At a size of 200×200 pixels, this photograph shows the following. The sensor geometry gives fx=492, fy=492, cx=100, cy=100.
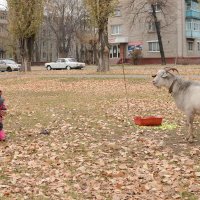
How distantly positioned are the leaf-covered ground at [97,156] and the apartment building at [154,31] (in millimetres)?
53130

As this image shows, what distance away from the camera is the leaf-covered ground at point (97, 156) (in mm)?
7418

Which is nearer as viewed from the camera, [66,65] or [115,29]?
[66,65]

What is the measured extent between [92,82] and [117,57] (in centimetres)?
4848

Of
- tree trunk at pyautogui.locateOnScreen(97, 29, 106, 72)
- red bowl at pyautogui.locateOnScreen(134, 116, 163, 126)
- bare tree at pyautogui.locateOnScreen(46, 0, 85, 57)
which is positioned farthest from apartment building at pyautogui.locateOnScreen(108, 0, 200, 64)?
red bowl at pyautogui.locateOnScreen(134, 116, 163, 126)

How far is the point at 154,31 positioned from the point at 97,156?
65768 millimetres

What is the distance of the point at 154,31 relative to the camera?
73.9 meters

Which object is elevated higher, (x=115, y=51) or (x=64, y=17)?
(x=64, y=17)

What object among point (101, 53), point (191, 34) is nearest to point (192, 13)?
point (191, 34)

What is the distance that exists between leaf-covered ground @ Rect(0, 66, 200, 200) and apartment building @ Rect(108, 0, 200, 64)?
53130mm

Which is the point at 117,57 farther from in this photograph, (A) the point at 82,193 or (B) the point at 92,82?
(A) the point at 82,193

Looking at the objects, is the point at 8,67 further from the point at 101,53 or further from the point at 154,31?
the point at 154,31

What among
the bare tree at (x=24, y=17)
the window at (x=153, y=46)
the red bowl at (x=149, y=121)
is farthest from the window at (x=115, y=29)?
the red bowl at (x=149, y=121)

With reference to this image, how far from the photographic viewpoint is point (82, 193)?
730 cm

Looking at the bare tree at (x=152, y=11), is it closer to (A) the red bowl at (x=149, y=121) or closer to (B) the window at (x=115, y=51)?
(B) the window at (x=115, y=51)
